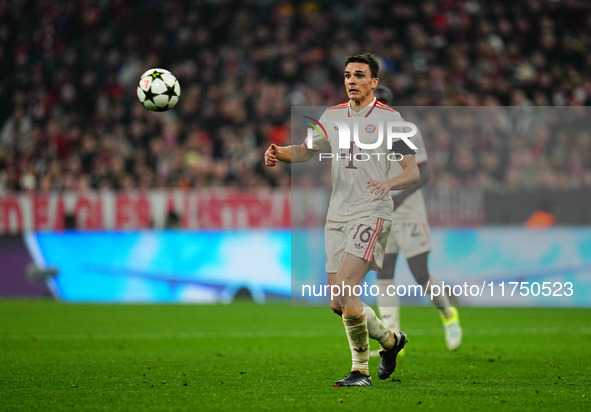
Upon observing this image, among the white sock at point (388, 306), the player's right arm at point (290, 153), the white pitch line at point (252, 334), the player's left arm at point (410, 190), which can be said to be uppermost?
the player's right arm at point (290, 153)

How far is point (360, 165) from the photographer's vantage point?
695 centimetres

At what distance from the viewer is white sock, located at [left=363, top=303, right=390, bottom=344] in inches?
281

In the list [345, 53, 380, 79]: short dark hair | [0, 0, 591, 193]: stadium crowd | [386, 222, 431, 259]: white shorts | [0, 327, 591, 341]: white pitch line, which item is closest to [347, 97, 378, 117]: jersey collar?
[345, 53, 380, 79]: short dark hair

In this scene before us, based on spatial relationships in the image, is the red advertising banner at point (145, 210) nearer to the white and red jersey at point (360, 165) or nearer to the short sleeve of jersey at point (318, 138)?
the short sleeve of jersey at point (318, 138)

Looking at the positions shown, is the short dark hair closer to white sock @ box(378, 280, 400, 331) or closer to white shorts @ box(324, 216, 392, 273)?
white shorts @ box(324, 216, 392, 273)

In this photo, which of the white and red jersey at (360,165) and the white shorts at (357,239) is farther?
the white and red jersey at (360,165)

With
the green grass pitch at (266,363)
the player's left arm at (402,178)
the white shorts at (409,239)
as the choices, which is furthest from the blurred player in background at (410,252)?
the player's left arm at (402,178)

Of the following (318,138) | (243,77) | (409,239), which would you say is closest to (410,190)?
(409,239)

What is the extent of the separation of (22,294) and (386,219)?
11813mm

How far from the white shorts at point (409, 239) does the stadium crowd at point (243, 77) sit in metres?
6.89

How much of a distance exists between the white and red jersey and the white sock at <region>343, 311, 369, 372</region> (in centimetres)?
73

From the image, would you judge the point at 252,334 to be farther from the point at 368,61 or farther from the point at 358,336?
the point at 368,61

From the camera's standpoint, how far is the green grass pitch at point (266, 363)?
248 inches

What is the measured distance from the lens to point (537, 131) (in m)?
16.5
